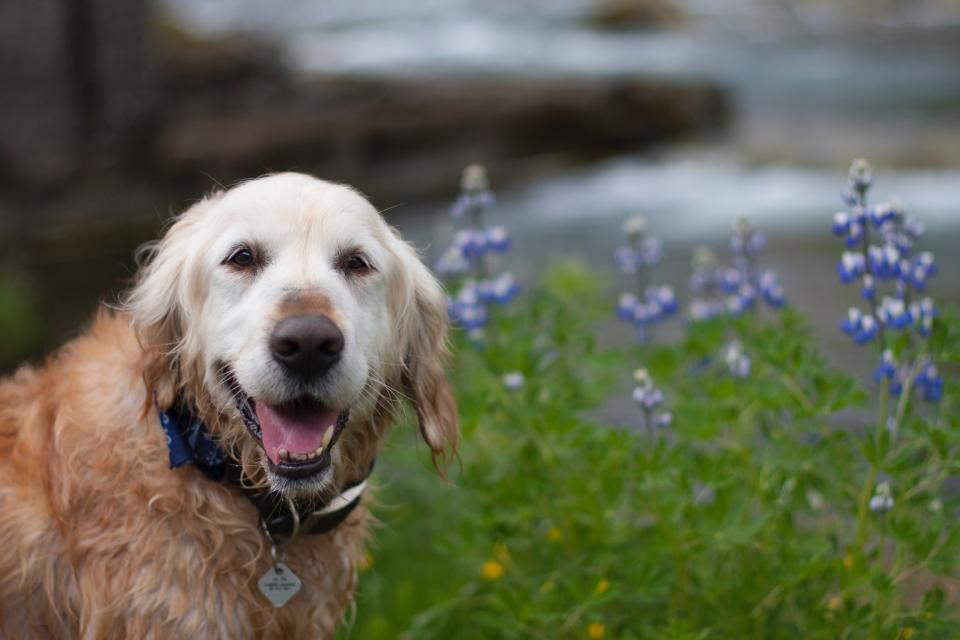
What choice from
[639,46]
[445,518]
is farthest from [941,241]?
[639,46]

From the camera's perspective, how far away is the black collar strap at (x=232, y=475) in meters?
2.74

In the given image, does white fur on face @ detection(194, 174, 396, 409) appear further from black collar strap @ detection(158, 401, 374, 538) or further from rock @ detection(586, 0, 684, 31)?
rock @ detection(586, 0, 684, 31)

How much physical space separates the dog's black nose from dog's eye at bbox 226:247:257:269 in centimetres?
29

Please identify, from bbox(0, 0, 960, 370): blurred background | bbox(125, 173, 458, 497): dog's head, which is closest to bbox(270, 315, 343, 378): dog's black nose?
bbox(125, 173, 458, 497): dog's head

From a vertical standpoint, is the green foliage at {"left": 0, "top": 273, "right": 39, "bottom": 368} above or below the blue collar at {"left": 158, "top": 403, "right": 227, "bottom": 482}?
below

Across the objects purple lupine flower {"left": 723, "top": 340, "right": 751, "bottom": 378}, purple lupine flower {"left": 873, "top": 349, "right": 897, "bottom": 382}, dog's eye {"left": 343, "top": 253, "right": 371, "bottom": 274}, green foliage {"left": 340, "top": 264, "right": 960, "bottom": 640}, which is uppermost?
dog's eye {"left": 343, "top": 253, "right": 371, "bottom": 274}

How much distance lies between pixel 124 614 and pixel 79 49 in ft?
23.4

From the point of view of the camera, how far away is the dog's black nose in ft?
8.13

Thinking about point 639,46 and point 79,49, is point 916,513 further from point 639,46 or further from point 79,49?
point 639,46

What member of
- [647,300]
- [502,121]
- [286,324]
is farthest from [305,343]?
[502,121]

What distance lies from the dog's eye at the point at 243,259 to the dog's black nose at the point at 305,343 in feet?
0.95

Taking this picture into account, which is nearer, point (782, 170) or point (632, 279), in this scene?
point (632, 279)

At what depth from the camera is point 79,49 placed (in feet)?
28.9

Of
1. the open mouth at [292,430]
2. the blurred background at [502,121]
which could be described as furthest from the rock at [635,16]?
the open mouth at [292,430]
